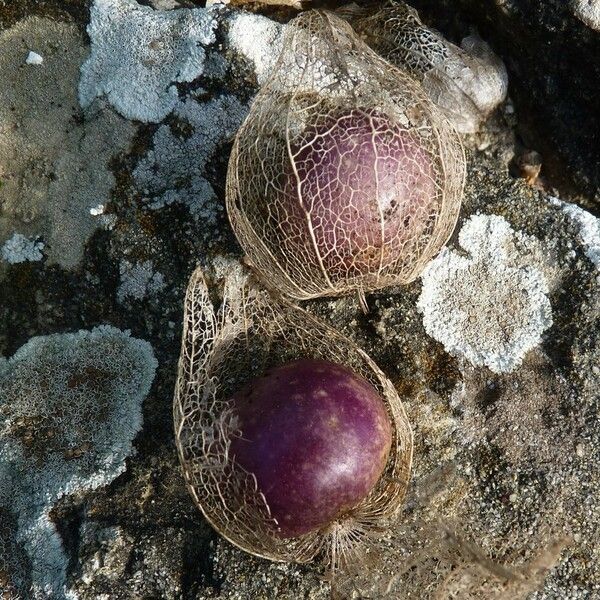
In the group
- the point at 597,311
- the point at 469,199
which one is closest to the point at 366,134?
the point at 469,199

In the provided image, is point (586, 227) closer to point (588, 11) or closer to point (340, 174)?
point (588, 11)

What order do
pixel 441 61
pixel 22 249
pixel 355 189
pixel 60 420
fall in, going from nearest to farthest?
pixel 355 189, pixel 60 420, pixel 22 249, pixel 441 61

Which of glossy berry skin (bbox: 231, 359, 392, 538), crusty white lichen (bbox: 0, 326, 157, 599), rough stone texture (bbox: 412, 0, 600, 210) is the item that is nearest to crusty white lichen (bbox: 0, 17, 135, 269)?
crusty white lichen (bbox: 0, 326, 157, 599)

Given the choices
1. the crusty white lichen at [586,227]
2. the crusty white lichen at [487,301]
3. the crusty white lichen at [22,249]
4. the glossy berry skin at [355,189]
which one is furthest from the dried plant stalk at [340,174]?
the crusty white lichen at [22,249]

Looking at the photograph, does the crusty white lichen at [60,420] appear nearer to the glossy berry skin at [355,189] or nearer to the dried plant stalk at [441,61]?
the glossy berry skin at [355,189]

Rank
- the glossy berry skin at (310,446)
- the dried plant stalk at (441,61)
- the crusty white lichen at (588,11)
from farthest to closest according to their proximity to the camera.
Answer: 1. the dried plant stalk at (441,61)
2. the crusty white lichen at (588,11)
3. the glossy berry skin at (310,446)

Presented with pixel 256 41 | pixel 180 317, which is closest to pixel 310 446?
pixel 180 317

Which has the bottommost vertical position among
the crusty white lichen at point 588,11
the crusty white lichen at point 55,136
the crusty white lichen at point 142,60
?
the crusty white lichen at point 55,136
